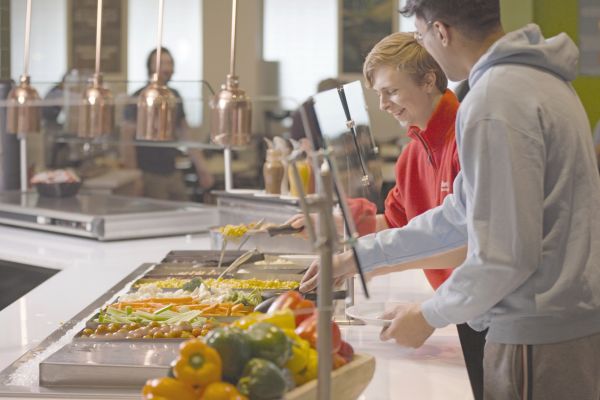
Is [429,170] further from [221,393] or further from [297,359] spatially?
[221,393]

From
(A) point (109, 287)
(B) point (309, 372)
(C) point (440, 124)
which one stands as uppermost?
(C) point (440, 124)

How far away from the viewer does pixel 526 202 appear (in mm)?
1684

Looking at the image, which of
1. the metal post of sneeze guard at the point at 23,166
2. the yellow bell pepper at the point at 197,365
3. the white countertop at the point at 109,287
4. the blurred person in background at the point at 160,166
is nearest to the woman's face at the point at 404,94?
the white countertop at the point at 109,287

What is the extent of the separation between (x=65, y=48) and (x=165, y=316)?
341 inches

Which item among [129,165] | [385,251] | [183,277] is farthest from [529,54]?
[129,165]

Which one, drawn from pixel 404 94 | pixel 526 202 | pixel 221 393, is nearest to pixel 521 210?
pixel 526 202

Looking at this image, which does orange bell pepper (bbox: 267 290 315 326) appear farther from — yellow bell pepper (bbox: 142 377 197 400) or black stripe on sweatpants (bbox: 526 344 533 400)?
black stripe on sweatpants (bbox: 526 344 533 400)

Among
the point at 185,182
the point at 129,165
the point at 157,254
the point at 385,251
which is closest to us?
the point at 385,251

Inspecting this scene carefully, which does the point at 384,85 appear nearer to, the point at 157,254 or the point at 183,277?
the point at 183,277

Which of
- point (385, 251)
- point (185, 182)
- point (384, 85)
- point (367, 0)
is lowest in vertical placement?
point (185, 182)

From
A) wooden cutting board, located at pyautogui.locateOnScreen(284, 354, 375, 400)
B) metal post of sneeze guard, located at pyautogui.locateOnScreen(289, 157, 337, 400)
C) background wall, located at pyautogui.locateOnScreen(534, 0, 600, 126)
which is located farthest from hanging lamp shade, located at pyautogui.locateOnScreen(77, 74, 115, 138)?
background wall, located at pyautogui.locateOnScreen(534, 0, 600, 126)

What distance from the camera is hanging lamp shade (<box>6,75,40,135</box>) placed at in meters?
2.63

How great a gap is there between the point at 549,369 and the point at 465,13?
0.67 meters

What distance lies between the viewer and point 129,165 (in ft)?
21.5
